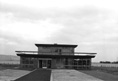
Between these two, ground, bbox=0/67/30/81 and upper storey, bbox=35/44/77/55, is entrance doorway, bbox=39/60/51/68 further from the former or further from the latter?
ground, bbox=0/67/30/81

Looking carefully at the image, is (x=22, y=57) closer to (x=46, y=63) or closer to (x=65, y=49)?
(x=46, y=63)

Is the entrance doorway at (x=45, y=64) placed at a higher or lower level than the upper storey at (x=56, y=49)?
lower

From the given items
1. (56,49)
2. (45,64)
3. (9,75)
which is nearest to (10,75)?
(9,75)

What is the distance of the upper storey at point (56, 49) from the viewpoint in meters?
41.9

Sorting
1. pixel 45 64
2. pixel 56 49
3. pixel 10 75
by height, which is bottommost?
pixel 10 75

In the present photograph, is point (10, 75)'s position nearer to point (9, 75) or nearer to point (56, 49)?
point (9, 75)

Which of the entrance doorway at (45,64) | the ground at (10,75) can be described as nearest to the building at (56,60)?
the entrance doorway at (45,64)

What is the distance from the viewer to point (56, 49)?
42.1m

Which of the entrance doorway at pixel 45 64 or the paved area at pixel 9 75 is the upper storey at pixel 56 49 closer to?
the entrance doorway at pixel 45 64

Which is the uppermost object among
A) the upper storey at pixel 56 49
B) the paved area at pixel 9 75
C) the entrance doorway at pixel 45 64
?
the upper storey at pixel 56 49

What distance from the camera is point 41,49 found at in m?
42.2

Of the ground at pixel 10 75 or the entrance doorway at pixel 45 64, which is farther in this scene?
the entrance doorway at pixel 45 64

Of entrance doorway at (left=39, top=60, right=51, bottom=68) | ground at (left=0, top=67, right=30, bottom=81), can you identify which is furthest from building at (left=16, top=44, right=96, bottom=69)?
ground at (left=0, top=67, right=30, bottom=81)

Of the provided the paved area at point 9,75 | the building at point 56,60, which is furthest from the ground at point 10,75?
the building at point 56,60
